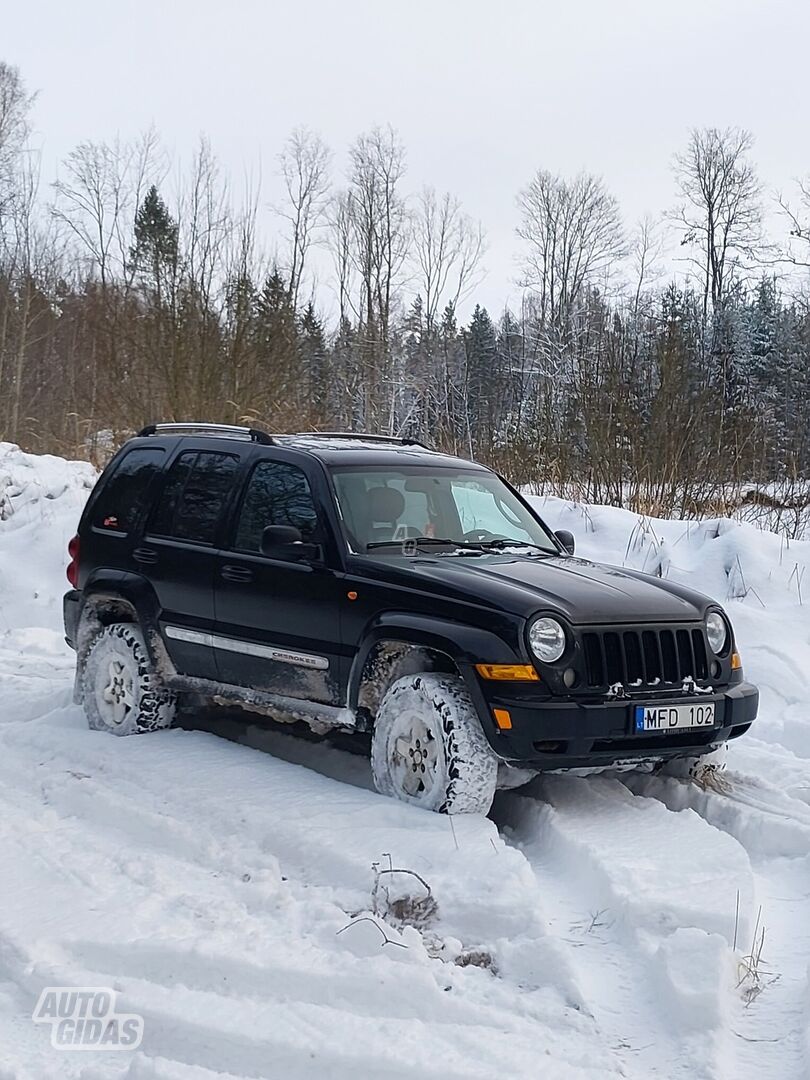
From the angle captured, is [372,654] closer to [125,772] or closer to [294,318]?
[125,772]

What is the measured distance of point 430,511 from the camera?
6035mm

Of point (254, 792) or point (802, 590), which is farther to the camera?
point (802, 590)

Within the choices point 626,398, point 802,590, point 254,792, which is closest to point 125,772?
point 254,792

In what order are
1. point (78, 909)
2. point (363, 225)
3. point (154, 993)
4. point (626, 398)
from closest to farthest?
point (154, 993)
point (78, 909)
point (626, 398)
point (363, 225)

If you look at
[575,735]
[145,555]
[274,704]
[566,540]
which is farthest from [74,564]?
[575,735]

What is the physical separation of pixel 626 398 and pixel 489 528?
651 centimetres

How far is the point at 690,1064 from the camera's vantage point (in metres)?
3.06

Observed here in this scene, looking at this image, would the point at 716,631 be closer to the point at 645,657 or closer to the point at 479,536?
the point at 645,657

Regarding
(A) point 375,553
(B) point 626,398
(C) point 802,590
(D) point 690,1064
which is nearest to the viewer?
(D) point 690,1064

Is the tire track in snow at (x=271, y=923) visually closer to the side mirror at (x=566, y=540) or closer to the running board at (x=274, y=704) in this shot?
the running board at (x=274, y=704)

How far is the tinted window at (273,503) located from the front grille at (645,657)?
169 centimetres

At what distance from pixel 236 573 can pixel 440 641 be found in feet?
4.83

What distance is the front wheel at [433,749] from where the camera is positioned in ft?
15.6

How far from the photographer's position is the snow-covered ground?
122 inches
